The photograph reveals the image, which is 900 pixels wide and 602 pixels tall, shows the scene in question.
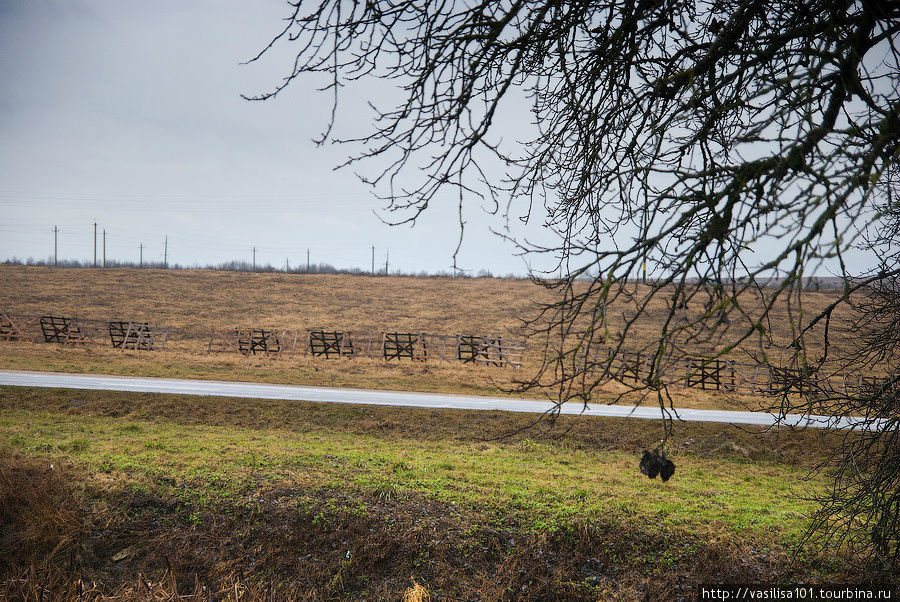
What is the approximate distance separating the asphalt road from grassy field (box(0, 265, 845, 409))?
1.65 meters

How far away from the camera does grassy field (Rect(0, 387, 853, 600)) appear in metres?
6.62

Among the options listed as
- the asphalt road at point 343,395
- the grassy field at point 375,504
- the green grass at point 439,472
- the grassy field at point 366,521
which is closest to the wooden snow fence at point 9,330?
the asphalt road at point 343,395

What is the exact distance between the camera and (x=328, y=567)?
22.3ft

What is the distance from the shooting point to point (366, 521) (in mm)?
7395

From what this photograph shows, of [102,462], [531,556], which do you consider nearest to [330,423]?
[102,462]

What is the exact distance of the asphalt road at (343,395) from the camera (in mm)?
15148

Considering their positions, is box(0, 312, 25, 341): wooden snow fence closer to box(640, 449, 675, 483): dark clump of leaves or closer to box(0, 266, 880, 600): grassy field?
box(0, 266, 880, 600): grassy field

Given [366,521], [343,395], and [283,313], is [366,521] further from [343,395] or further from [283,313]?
[283,313]

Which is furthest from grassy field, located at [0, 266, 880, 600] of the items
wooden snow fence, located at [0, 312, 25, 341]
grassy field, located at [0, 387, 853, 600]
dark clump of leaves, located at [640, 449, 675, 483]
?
wooden snow fence, located at [0, 312, 25, 341]

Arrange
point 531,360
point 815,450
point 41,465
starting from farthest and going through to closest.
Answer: point 531,360 < point 815,450 < point 41,465

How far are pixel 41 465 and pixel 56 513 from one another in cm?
151

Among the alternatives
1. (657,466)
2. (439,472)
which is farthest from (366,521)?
(657,466)

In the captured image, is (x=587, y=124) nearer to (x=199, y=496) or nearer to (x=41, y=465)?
(x=199, y=496)

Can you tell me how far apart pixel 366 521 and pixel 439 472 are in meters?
2.30
